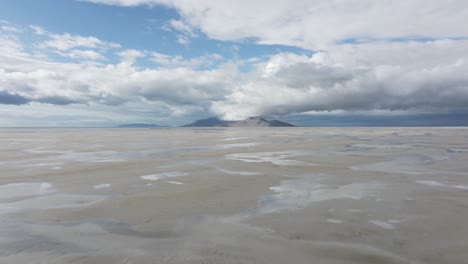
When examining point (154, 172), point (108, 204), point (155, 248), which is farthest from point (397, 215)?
point (154, 172)

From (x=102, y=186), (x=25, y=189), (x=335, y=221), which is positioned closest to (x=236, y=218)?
(x=335, y=221)

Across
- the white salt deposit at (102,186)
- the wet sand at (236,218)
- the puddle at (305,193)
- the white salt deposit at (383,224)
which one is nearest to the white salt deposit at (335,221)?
the wet sand at (236,218)

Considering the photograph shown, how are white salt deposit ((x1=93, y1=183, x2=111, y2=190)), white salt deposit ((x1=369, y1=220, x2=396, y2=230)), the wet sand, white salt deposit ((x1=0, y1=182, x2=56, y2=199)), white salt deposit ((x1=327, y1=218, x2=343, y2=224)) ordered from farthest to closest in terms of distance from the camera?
white salt deposit ((x1=93, y1=183, x2=111, y2=190)) < white salt deposit ((x1=0, y1=182, x2=56, y2=199)) < white salt deposit ((x1=327, y1=218, x2=343, y2=224)) < white salt deposit ((x1=369, y1=220, x2=396, y2=230)) < the wet sand

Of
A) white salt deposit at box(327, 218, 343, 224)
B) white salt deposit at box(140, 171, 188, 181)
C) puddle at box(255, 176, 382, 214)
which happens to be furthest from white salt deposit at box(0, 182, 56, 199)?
white salt deposit at box(327, 218, 343, 224)

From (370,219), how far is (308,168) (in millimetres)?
9431

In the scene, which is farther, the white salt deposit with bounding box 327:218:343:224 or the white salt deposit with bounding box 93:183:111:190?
the white salt deposit with bounding box 93:183:111:190

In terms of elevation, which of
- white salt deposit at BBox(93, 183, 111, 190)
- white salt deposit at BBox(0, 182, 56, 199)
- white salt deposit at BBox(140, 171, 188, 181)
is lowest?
white salt deposit at BBox(0, 182, 56, 199)

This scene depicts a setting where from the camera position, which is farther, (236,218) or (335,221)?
(236,218)

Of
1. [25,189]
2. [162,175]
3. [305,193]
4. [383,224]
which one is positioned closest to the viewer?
[383,224]

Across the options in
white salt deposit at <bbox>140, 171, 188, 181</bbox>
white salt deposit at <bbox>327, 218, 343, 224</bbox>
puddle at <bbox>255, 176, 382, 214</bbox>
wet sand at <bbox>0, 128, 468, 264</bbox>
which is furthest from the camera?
white salt deposit at <bbox>140, 171, 188, 181</bbox>

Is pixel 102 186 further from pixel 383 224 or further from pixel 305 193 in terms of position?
pixel 383 224

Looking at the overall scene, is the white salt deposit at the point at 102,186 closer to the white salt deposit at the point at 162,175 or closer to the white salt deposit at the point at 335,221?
the white salt deposit at the point at 162,175

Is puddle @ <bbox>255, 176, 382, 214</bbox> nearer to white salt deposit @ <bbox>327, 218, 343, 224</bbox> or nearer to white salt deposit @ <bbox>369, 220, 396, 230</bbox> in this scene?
white salt deposit @ <bbox>327, 218, 343, 224</bbox>

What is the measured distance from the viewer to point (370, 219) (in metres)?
8.27
